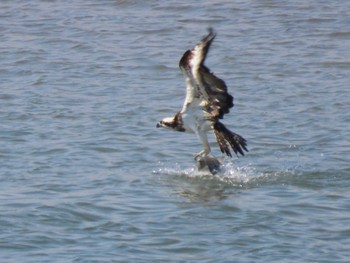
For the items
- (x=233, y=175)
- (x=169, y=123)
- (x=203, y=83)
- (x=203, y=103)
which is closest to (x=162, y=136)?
(x=169, y=123)

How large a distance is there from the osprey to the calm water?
317 mm

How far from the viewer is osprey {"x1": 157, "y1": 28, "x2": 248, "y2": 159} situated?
35.3ft

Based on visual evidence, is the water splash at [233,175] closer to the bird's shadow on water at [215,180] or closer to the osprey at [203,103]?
the bird's shadow on water at [215,180]

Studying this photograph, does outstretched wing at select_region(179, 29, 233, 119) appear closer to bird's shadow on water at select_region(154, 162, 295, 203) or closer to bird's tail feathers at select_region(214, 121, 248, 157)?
bird's tail feathers at select_region(214, 121, 248, 157)

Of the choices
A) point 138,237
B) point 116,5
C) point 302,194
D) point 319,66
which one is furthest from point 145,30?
point 138,237

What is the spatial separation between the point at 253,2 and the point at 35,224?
10.0 meters

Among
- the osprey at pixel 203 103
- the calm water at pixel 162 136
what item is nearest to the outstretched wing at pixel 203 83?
the osprey at pixel 203 103

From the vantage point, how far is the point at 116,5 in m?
20.1

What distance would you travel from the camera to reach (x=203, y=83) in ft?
36.2

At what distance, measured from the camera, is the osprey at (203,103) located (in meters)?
10.8

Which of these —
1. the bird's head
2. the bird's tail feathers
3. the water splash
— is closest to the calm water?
the water splash

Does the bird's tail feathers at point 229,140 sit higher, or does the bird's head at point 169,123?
the bird's head at point 169,123

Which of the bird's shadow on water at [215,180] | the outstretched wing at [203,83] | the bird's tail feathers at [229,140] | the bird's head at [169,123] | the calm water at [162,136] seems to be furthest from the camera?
the bird's head at [169,123]

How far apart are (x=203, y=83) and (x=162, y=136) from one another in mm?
2196
